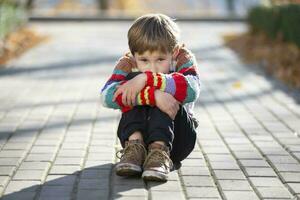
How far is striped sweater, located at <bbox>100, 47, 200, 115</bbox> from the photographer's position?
418 centimetres

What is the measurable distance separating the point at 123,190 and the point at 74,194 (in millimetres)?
282

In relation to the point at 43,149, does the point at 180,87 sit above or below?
above

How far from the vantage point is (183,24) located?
1992 cm

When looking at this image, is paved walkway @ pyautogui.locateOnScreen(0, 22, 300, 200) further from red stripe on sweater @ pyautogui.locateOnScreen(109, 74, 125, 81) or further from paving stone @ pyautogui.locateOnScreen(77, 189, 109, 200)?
red stripe on sweater @ pyautogui.locateOnScreen(109, 74, 125, 81)

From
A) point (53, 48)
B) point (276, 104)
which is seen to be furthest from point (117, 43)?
point (276, 104)

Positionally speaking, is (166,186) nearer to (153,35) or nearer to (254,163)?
(254,163)

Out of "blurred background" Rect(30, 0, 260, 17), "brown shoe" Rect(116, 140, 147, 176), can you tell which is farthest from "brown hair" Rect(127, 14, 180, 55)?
"blurred background" Rect(30, 0, 260, 17)

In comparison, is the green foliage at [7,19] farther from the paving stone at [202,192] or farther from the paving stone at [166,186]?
the paving stone at [202,192]

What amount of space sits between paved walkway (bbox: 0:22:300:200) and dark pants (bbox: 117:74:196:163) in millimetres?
150

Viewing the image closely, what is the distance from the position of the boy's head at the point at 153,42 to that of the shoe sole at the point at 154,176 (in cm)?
69

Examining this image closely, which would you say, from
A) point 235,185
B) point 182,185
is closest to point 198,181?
point 182,185

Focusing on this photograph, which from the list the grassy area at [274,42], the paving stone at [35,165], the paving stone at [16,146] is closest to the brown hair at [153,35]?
the paving stone at [35,165]

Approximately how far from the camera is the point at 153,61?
14.1ft

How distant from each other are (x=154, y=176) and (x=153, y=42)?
0.82 meters
